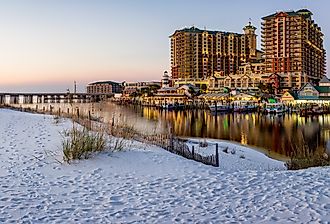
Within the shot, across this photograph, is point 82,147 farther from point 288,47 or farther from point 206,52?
point 206,52

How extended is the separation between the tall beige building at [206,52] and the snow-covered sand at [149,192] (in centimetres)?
12877

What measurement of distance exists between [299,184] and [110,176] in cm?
389

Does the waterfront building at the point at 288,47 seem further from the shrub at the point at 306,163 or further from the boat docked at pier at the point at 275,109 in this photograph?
the shrub at the point at 306,163

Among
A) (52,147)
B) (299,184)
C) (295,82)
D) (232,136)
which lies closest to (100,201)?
(299,184)

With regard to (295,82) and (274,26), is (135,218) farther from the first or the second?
(274,26)

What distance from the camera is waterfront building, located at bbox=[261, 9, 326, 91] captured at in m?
103

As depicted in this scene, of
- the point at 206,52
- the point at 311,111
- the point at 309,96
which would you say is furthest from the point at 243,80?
the point at 311,111

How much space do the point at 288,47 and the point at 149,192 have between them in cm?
10931

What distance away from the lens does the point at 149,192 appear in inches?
279

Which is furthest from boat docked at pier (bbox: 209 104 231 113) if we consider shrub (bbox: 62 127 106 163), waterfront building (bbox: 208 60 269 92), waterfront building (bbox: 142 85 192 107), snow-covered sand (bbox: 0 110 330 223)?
snow-covered sand (bbox: 0 110 330 223)

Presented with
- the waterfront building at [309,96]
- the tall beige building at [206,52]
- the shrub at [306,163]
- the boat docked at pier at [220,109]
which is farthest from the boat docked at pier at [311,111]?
the tall beige building at [206,52]

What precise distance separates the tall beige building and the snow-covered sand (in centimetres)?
12877

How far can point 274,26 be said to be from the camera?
362ft

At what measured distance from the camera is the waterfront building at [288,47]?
10345 cm
